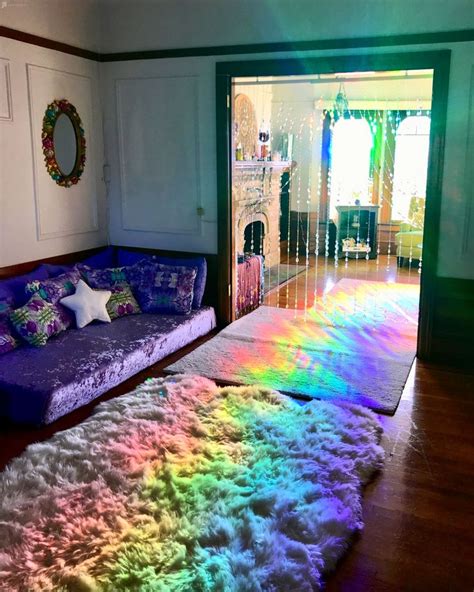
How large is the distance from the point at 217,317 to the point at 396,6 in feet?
8.67

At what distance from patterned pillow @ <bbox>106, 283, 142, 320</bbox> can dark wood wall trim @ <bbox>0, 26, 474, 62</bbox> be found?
1829mm

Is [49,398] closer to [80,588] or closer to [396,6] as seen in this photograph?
[80,588]

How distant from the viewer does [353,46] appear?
3982 mm

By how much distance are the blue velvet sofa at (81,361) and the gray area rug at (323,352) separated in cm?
22

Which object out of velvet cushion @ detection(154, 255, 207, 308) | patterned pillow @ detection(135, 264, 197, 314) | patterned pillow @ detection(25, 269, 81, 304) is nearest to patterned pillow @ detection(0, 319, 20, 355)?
patterned pillow @ detection(25, 269, 81, 304)

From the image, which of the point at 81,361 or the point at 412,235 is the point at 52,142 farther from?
the point at 412,235

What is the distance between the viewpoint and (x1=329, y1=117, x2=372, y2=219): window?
7.92 m

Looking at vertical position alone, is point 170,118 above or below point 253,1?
below

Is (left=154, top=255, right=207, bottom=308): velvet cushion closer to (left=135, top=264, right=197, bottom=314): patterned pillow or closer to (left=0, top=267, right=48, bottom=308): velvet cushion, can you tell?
(left=135, top=264, right=197, bottom=314): patterned pillow

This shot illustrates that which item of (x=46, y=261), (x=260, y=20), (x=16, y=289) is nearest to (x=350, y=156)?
(x=260, y=20)

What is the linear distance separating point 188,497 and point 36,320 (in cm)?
176

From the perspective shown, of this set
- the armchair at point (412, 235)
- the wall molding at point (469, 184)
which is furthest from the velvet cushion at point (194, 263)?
the armchair at point (412, 235)

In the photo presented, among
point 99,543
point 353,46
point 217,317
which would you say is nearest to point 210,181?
point 217,317

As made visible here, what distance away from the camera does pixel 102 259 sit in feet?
15.8
